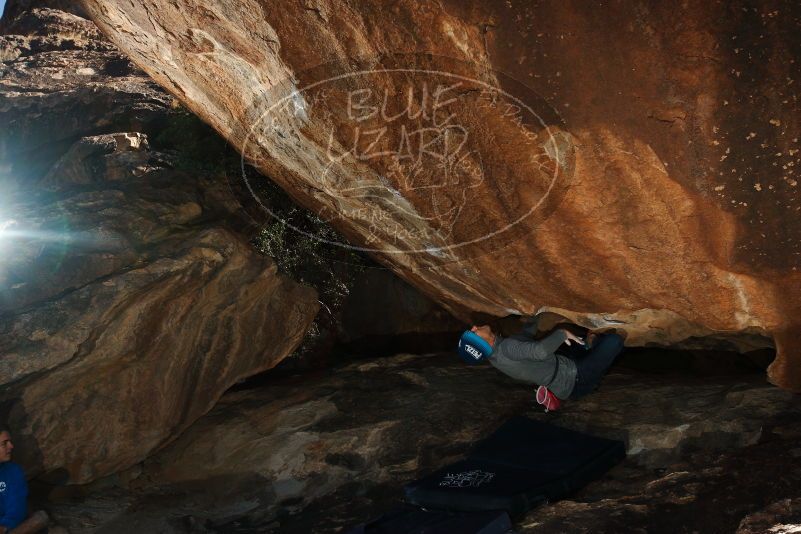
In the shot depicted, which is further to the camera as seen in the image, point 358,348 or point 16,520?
point 358,348

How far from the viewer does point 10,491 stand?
174 inches

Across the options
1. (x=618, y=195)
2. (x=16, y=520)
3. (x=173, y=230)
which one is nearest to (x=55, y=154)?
(x=173, y=230)

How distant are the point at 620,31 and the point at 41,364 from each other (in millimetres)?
4373

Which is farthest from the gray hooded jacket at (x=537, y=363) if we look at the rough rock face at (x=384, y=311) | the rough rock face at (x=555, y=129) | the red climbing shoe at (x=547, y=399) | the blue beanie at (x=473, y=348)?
the rough rock face at (x=384, y=311)

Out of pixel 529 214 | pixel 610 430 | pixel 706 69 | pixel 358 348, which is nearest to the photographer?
pixel 706 69

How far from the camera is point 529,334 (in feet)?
17.6

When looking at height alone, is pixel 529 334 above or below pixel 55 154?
below

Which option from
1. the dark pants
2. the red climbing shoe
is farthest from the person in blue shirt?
the dark pants

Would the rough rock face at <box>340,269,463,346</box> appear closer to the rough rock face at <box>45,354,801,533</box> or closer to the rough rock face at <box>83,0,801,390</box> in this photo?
the rough rock face at <box>45,354,801,533</box>

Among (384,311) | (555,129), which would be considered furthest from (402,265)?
(555,129)

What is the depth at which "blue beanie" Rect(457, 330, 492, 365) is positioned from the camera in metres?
4.91

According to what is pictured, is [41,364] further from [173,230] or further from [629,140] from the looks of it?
[629,140]

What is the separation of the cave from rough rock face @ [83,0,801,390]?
16mm

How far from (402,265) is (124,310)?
→ 248cm
